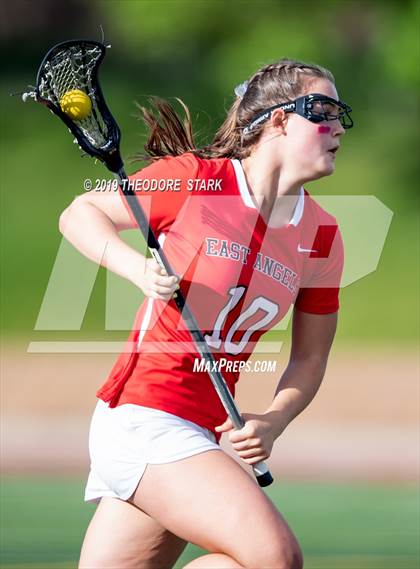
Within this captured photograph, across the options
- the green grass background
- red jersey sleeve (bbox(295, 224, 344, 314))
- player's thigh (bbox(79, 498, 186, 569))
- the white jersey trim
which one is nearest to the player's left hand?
player's thigh (bbox(79, 498, 186, 569))

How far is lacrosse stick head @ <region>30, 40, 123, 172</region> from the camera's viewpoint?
3293 millimetres

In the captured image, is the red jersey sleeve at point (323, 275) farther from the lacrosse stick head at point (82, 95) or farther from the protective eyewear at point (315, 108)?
the lacrosse stick head at point (82, 95)

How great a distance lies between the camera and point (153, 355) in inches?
127

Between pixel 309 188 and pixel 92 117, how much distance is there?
10074 mm

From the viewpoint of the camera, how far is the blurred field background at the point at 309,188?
28.0 feet

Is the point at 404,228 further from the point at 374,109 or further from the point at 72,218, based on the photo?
the point at 72,218

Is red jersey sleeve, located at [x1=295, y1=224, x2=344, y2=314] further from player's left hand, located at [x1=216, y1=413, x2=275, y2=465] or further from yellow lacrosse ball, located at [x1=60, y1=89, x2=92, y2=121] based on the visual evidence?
yellow lacrosse ball, located at [x1=60, y1=89, x2=92, y2=121]

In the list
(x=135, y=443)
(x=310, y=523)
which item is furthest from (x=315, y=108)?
(x=310, y=523)

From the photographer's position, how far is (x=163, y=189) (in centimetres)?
321

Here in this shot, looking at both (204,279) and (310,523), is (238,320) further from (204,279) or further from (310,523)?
(310,523)

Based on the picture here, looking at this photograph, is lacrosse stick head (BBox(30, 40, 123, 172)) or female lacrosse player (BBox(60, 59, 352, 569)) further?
lacrosse stick head (BBox(30, 40, 123, 172))

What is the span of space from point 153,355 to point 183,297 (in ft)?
0.59

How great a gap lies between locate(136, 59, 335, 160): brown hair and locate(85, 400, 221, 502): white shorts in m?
0.78

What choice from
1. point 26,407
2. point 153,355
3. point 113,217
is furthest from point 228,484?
point 26,407
